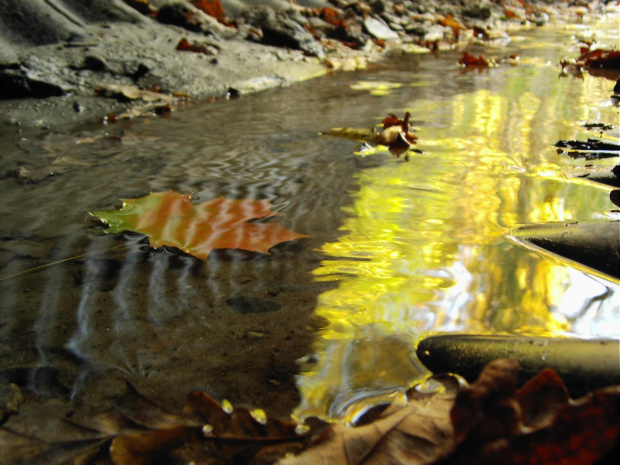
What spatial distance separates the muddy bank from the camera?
2.90 metres

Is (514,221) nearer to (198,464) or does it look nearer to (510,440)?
(510,440)

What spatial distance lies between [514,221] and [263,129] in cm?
147

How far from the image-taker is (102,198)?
1.57 meters

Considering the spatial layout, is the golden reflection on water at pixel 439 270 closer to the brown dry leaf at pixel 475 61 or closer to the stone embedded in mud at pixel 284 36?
the stone embedded in mud at pixel 284 36

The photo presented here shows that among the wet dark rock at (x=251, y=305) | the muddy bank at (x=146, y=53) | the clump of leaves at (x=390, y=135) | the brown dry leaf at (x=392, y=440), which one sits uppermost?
the muddy bank at (x=146, y=53)

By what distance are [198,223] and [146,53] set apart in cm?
285

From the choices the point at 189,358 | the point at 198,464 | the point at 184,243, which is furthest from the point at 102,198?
the point at 198,464

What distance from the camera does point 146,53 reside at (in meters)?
3.72

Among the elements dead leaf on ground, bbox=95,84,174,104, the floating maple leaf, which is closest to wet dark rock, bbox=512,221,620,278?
the floating maple leaf

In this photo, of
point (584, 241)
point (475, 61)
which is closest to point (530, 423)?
point (584, 241)

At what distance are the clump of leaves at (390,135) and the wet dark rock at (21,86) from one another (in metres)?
1.74

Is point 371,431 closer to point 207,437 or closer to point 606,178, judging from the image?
point 207,437

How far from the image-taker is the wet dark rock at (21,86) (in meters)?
2.86

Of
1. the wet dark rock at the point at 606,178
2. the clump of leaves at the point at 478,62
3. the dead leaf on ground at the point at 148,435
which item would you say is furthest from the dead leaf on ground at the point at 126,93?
the clump of leaves at the point at 478,62
